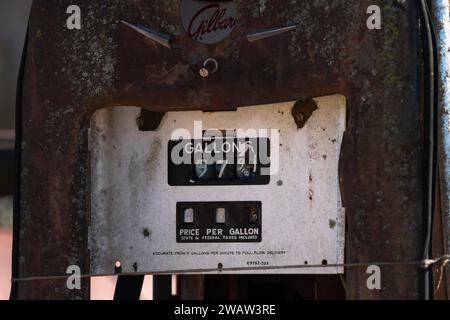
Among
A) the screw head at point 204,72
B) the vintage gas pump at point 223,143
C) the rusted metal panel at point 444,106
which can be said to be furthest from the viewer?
the screw head at point 204,72

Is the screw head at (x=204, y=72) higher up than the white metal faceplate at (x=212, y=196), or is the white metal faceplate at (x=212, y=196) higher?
the screw head at (x=204, y=72)

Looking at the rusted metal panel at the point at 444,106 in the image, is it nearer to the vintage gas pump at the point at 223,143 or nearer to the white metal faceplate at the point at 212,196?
the vintage gas pump at the point at 223,143

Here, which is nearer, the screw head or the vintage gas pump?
the vintage gas pump

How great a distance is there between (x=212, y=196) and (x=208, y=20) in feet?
2.04

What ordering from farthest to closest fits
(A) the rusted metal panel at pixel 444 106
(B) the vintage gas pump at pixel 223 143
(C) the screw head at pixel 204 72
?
1. (C) the screw head at pixel 204 72
2. (A) the rusted metal panel at pixel 444 106
3. (B) the vintage gas pump at pixel 223 143

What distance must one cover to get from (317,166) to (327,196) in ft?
0.36

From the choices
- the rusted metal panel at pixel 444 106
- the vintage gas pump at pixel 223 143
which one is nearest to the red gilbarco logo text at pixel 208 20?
the vintage gas pump at pixel 223 143

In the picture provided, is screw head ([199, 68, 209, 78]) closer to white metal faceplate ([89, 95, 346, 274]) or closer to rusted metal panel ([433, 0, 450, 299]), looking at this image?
white metal faceplate ([89, 95, 346, 274])

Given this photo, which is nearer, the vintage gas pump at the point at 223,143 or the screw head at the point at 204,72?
the vintage gas pump at the point at 223,143

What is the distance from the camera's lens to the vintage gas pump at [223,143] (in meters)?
3.22

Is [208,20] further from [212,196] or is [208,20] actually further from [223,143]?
[212,196]

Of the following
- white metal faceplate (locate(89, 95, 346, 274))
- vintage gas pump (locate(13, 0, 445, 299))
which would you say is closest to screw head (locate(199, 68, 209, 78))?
vintage gas pump (locate(13, 0, 445, 299))

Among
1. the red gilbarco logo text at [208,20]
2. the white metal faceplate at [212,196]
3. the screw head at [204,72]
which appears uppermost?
the red gilbarco logo text at [208,20]

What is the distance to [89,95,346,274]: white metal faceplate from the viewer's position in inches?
135
